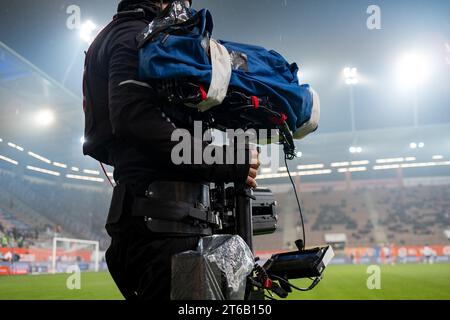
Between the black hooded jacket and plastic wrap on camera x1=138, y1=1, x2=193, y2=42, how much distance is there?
0.08 m

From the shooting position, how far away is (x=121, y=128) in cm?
120

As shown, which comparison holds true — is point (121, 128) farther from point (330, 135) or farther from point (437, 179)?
point (437, 179)

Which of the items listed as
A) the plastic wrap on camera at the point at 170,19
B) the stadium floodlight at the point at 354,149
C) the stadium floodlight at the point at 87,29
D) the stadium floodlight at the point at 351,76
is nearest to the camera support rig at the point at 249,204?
the plastic wrap on camera at the point at 170,19

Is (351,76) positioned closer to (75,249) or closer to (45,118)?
(45,118)

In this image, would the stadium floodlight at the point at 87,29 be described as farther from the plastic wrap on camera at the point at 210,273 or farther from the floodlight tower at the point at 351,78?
the plastic wrap on camera at the point at 210,273

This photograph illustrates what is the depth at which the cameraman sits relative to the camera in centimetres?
119

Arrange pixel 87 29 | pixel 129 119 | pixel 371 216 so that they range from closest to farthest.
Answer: pixel 129 119
pixel 87 29
pixel 371 216

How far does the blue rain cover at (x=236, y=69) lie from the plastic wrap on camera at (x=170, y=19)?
30mm

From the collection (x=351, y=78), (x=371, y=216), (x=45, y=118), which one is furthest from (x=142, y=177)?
(x=371, y=216)

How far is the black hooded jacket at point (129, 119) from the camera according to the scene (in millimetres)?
1188

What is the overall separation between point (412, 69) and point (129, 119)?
20.9m

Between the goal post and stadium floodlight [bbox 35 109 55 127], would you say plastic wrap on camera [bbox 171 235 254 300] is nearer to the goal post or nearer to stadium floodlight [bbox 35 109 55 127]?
the goal post

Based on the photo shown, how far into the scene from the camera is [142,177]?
4.22 ft
